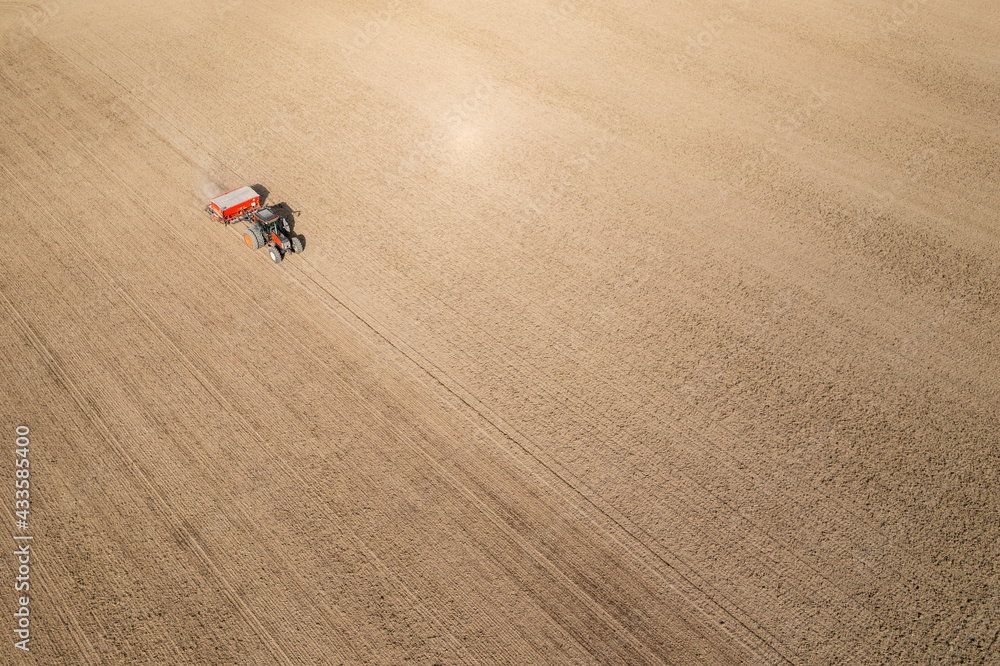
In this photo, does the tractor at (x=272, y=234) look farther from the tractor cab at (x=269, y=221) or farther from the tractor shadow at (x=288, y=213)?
the tractor shadow at (x=288, y=213)

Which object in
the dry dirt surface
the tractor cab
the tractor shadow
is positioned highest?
the tractor cab

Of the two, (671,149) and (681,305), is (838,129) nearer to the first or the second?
(671,149)

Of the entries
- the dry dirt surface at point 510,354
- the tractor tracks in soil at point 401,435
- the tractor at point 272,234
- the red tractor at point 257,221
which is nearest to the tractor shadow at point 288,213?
the dry dirt surface at point 510,354

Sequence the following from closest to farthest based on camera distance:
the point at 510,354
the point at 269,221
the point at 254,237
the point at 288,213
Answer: the point at 510,354
the point at 269,221
the point at 254,237
the point at 288,213

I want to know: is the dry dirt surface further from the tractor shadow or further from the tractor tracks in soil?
the tractor shadow

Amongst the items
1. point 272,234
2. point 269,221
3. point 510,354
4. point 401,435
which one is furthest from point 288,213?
point 401,435

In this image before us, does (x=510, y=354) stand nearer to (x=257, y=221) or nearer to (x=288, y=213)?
(x=257, y=221)

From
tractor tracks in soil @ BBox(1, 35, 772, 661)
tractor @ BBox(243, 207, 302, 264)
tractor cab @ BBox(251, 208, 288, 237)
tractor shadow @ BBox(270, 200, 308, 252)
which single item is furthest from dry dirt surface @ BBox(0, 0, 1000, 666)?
tractor cab @ BBox(251, 208, 288, 237)
